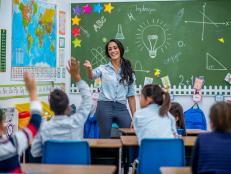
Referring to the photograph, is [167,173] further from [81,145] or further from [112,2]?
[112,2]

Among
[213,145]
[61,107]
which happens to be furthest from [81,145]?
[213,145]

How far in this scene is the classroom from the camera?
3238 millimetres

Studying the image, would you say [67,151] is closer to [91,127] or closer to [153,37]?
[91,127]

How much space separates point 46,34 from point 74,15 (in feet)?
2.71

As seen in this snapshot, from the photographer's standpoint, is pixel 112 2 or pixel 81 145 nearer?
pixel 81 145

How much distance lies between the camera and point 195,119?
6293mm

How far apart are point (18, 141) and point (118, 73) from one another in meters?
2.62

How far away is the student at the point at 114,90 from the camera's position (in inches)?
188

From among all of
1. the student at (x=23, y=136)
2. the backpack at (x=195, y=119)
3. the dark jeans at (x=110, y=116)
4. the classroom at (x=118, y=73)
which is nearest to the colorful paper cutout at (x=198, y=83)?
the classroom at (x=118, y=73)

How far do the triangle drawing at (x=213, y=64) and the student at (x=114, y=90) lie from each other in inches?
77.0

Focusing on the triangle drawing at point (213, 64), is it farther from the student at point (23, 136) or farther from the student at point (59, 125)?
the student at point (23, 136)

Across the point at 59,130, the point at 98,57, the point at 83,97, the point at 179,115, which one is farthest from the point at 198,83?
the point at 59,130

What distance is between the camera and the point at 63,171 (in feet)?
7.93

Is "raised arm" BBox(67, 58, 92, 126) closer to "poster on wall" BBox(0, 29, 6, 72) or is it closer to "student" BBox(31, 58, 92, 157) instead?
"student" BBox(31, 58, 92, 157)
